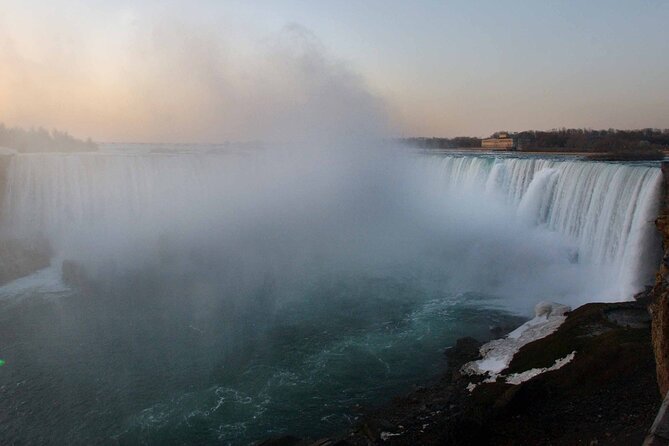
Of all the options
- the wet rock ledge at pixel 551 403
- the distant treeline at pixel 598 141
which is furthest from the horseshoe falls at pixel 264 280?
the distant treeline at pixel 598 141

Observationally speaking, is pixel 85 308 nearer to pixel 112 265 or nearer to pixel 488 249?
pixel 112 265

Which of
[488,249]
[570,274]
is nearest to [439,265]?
[488,249]

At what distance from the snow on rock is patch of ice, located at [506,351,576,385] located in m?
0.50

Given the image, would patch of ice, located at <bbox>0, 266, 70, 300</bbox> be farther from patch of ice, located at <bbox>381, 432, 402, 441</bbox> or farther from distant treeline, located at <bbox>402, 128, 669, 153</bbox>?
distant treeline, located at <bbox>402, 128, 669, 153</bbox>

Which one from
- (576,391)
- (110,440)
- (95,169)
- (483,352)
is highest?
(95,169)

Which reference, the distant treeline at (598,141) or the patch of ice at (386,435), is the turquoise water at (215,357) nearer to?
the patch of ice at (386,435)

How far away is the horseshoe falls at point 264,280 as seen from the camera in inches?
424

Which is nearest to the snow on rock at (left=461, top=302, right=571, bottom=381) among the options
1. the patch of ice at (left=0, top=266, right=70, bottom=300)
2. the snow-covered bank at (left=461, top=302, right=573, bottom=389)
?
the snow-covered bank at (left=461, top=302, right=573, bottom=389)

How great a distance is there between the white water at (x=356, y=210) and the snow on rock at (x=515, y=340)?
7.90 ft

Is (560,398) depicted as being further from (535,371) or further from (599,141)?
(599,141)

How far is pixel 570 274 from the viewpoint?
17688 mm

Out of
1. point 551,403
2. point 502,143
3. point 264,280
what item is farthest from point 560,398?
point 502,143

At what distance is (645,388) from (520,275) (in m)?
11.0

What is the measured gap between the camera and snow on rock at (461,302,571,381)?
36.5 feet
